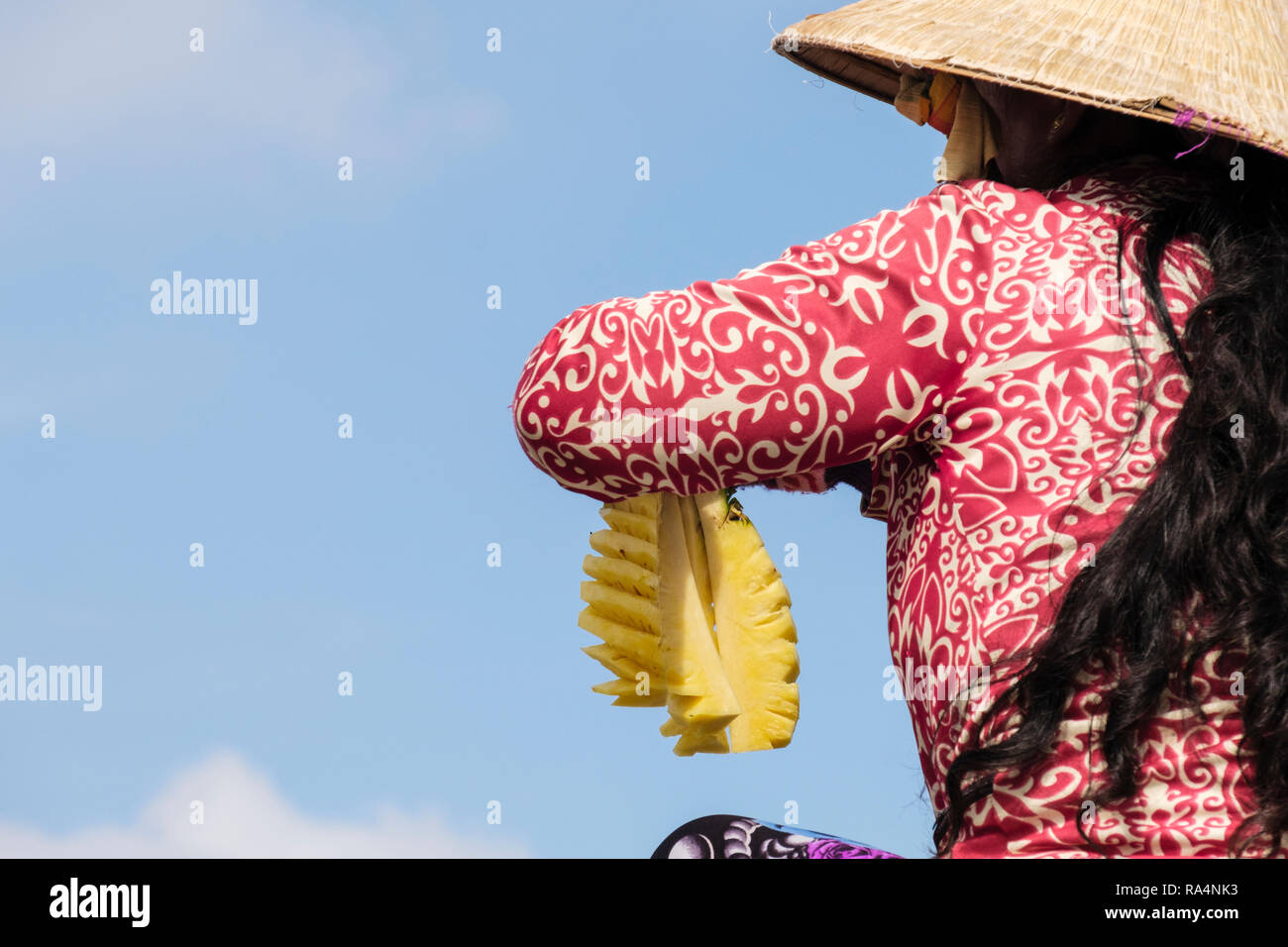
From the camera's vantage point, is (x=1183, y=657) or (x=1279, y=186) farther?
(x=1279, y=186)

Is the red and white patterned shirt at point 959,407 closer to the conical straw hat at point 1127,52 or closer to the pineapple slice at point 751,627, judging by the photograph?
the conical straw hat at point 1127,52

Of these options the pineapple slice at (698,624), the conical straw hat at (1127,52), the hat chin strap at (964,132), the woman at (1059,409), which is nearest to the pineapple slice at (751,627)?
the pineapple slice at (698,624)

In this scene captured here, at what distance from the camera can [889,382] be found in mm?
2127

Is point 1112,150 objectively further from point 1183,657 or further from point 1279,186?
point 1183,657

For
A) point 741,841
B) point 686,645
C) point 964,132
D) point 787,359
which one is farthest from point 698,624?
point 964,132

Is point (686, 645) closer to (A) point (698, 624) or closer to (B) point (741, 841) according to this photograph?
(A) point (698, 624)

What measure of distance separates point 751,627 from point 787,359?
0.57 metres

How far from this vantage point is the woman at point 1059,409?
2.00m

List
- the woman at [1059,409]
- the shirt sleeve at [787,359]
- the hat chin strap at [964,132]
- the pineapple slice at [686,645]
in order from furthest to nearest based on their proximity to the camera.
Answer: the pineapple slice at [686,645] < the hat chin strap at [964,132] < the shirt sleeve at [787,359] < the woman at [1059,409]

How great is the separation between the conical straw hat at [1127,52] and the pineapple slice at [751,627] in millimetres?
758

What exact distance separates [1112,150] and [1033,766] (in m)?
0.91

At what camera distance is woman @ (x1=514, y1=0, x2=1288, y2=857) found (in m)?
2.00
